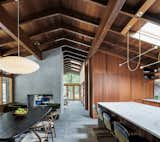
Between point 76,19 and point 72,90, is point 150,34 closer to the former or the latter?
point 76,19

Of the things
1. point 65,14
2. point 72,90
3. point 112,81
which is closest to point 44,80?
point 112,81

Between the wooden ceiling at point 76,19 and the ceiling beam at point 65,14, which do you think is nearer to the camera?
the wooden ceiling at point 76,19

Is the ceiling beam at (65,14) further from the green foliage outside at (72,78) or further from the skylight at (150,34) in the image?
the green foliage outside at (72,78)

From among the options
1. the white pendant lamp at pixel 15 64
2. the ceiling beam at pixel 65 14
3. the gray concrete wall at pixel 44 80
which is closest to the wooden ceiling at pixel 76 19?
the ceiling beam at pixel 65 14

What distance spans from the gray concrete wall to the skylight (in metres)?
4.42

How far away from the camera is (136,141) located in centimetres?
289

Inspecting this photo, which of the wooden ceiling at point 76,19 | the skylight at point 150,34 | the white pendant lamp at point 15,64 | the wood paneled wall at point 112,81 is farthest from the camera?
the wood paneled wall at point 112,81

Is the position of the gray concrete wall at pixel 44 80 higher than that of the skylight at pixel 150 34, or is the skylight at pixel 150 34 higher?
the skylight at pixel 150 34

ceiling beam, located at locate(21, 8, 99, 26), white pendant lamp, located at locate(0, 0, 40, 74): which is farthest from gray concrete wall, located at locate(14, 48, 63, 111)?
A: white pendant lamp, located at locate(0, 0, 40, 74)

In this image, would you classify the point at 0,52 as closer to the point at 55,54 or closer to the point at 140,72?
the point at 55,54

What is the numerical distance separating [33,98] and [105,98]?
322cm

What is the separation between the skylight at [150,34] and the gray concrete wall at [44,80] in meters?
4.42

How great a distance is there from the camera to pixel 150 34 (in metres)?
5.94

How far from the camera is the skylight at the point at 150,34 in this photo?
5.40m
